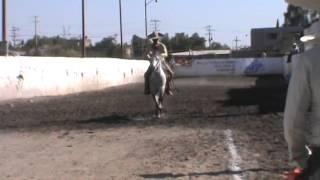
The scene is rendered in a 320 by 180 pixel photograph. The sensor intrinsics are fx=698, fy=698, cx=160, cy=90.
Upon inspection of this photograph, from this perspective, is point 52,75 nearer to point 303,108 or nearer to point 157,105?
point 157,105

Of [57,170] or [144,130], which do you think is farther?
[144,130]

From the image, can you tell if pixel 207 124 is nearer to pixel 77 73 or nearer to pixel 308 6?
pixel 308 6

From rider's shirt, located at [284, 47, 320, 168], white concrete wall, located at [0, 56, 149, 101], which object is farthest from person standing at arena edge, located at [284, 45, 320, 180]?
white concrete wall, located at [0, 56, 149, 101]

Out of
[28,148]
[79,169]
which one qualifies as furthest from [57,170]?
[28,148]

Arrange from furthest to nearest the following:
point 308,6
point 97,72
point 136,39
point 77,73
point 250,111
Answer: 1. point 136,39
2. point 97,72
3. point 77,73
4. point 250,111
5. point 308,6

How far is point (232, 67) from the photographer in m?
60.3

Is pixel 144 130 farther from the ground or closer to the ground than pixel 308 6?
closer to the ground

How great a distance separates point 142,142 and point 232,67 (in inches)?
1873

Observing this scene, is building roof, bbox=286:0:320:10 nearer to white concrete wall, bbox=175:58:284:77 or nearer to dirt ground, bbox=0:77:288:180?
dirt ground, bbox=0:77:288:180

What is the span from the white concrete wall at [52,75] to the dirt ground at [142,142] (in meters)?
3.74

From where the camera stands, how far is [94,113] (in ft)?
66.9

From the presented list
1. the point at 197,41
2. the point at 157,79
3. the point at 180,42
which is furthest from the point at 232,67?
the point at 197,41

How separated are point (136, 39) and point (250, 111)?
12457cm

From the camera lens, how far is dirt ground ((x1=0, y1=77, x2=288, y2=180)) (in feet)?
32.4
